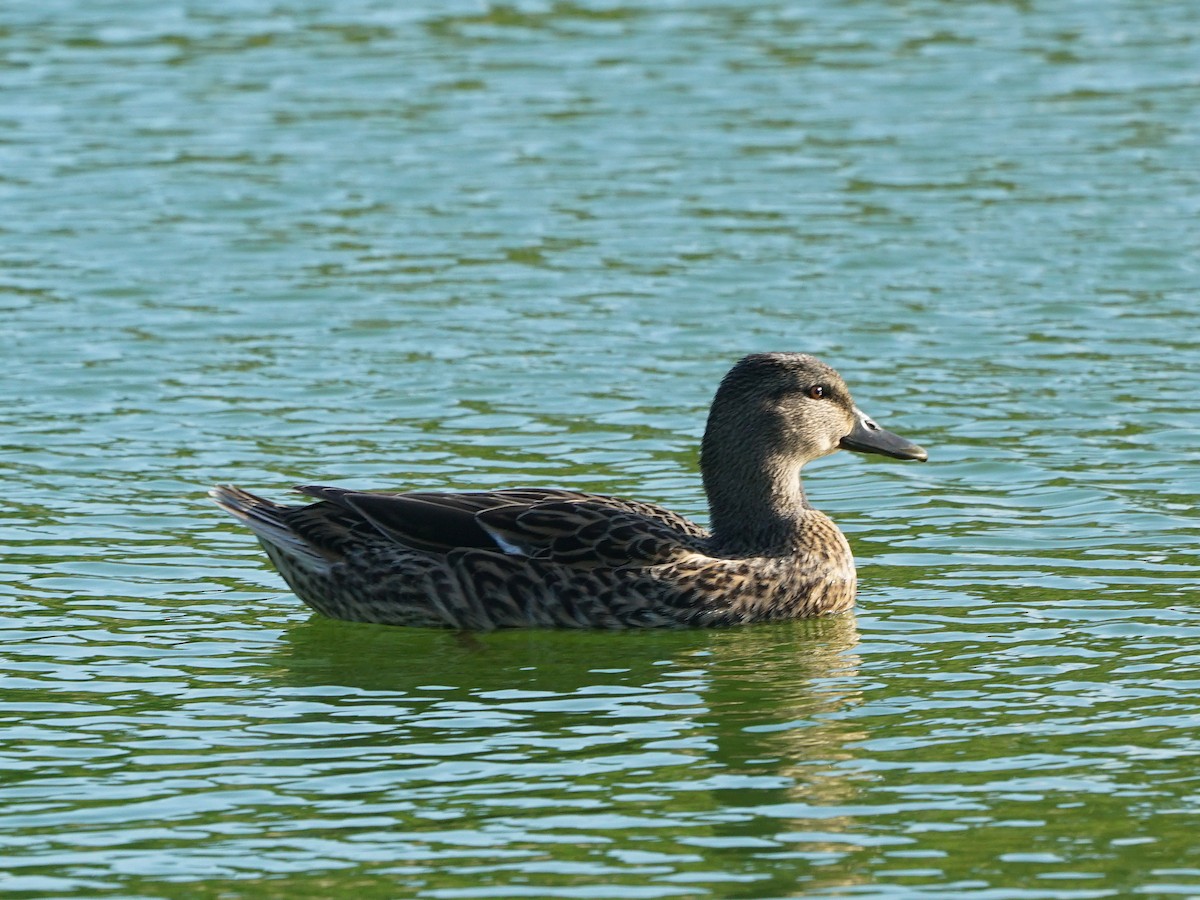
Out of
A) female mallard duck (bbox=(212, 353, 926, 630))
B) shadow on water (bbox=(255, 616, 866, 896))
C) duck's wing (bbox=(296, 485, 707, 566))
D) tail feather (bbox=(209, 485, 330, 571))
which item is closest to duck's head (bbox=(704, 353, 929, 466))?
female mallard duck (bbox=(212, 353, 926, 630))

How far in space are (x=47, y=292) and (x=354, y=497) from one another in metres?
7.07

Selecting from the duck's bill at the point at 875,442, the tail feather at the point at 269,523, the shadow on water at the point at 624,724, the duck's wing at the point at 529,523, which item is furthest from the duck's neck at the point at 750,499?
the tail feather at the point at 269,523

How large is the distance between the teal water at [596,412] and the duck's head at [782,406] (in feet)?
2.85

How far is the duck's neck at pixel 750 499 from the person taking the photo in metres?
12.5

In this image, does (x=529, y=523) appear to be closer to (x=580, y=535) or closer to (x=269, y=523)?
(x=580, y=535)

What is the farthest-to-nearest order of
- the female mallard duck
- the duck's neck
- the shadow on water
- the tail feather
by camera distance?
the duck's neck → the tail feather → the female mallard duck → the shadow on water

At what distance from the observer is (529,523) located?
1214 centimetres

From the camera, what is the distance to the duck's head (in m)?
12.6

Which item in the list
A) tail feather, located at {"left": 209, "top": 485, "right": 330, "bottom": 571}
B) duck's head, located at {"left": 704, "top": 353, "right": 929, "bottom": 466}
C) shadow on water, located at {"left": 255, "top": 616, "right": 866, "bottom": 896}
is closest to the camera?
shadow on water, located at {"left": 255, "top": 616, "right": 866, "bottom": 896}

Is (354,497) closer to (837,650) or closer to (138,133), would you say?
(837,650)

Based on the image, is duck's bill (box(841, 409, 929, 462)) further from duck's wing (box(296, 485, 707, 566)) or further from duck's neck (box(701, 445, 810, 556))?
duck's wing (box(296, 485, 707, 566))

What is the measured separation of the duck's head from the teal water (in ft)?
2.85

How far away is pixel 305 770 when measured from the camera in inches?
383

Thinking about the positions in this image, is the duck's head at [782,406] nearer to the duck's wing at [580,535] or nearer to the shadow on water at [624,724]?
the duck's wing at [580,535]
